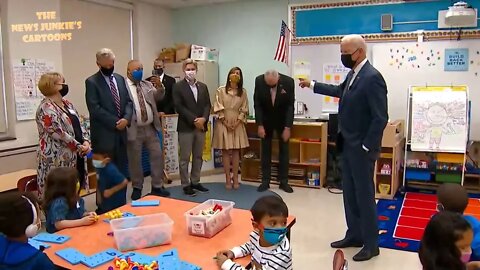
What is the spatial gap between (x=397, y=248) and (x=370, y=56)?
2.95 m

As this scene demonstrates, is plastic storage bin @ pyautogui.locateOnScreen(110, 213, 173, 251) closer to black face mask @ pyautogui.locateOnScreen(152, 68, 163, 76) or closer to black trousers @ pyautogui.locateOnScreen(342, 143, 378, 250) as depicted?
black trousers @ pyautogui.locateOnScreen(342, 143, 378, 250)

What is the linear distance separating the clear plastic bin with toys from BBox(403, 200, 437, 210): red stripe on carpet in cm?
293

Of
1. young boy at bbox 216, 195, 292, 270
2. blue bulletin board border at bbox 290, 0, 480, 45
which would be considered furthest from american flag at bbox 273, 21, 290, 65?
young boy at bbox 216, 195, 292, 270

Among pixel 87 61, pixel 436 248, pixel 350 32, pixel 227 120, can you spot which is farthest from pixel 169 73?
pixel 436 248

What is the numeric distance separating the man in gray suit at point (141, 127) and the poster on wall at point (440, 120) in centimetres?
298

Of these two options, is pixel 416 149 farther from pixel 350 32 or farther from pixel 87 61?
pixel 87 61

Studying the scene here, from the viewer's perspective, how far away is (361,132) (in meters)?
3.09

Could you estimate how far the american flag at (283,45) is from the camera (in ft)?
19.3

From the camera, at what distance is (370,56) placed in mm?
5609

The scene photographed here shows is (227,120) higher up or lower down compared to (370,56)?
lower down

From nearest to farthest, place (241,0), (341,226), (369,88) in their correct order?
(369,88) → (341,226) → (241,0)

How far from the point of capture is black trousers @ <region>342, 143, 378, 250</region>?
10.2 feet

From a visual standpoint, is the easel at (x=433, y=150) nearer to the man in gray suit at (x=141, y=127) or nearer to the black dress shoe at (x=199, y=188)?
the black dress shoe at (x=199, y=188)

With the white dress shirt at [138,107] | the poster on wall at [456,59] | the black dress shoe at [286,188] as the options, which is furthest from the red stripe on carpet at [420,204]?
the white dress shirt at [138,107]
